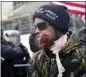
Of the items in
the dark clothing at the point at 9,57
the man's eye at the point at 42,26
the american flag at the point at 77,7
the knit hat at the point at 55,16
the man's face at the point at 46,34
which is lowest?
the dark clothing at the point at 9,57

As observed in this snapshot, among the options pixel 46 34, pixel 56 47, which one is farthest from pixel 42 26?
pixel 56 47

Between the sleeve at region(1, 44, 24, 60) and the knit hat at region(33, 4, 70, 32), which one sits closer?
the knit hat at region(33, 4, 70, 32)

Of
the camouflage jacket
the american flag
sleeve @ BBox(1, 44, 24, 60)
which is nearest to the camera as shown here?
the camouflage jacket

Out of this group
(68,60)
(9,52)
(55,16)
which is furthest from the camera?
(9,52)

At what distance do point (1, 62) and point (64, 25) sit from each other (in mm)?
2328

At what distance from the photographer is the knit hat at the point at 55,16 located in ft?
6.44

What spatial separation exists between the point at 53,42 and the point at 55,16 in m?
0.19

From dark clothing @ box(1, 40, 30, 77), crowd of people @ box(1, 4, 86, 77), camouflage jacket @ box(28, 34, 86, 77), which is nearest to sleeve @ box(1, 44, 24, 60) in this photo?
dark clothing @ box(1, 40, 30, 77)

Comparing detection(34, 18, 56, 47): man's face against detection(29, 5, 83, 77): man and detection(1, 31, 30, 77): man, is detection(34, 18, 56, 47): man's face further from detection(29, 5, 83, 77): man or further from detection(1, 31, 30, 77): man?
detection(1, 31, 30, 77): man

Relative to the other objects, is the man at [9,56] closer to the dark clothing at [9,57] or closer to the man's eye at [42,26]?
the dark clothing at [9,57]

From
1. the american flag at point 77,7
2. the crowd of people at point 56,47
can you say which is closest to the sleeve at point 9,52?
the crowd of people at point 56,47

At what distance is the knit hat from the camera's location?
1962 mm

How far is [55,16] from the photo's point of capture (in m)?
1.99

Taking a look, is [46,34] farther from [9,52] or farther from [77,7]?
[77,7]
